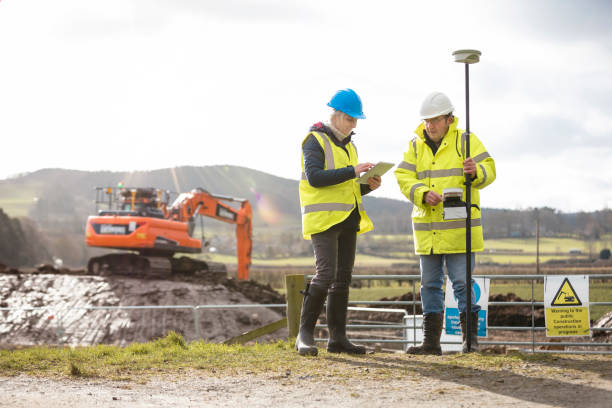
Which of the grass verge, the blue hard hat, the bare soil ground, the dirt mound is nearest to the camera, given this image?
the bare soil ground

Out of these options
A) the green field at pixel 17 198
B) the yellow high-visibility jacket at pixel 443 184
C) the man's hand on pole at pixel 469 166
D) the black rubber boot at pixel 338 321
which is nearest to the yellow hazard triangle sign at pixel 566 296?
the yellow high-visibility jacket at pixel 443 184

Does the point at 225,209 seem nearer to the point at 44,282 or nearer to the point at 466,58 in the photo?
the point at 44,282

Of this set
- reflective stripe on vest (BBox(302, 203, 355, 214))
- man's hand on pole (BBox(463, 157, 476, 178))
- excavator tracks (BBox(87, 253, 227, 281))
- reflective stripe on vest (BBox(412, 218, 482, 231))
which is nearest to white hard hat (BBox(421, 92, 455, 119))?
man's hand on pole (BBox(463, 157, 476, 178))

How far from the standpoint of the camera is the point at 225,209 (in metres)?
26.2

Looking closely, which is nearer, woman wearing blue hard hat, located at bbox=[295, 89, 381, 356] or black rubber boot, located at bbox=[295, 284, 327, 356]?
woman wearing blue hard hat, located at bbox=[295, 89, 381, 356]

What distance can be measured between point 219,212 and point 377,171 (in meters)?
20.5

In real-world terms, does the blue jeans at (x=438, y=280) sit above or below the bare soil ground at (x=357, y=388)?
above

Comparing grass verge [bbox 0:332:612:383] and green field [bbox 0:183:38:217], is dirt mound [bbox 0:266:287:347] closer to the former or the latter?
grass verge [bbox 0:332:612:383]

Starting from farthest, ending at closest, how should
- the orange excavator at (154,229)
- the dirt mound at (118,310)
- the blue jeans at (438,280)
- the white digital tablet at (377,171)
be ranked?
the orange excavator at (154,229)
the dirt mound at (118,310)
the blue jeans at (438,280)
the white digital tablet at (377,171)

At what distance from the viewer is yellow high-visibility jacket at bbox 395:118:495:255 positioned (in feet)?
19.7

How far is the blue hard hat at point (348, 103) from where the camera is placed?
597 centimetres

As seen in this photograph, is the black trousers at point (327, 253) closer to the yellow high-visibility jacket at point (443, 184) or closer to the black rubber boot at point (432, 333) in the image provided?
the yellow high-visibility jacket at point (443, 184)

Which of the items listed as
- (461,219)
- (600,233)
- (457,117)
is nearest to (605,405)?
(461,219)

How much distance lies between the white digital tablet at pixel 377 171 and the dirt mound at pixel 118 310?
13.1 m
